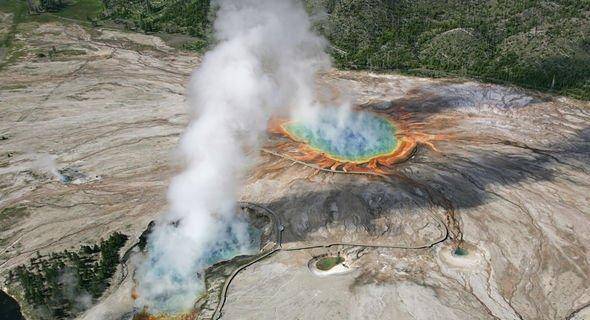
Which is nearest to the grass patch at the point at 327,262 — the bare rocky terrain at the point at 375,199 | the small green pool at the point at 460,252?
the bare rocky terrain at the point at 375,199

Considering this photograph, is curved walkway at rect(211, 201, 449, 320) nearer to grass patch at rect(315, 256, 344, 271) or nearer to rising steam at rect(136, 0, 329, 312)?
grass patch at rect(315, 256, 344, 271)

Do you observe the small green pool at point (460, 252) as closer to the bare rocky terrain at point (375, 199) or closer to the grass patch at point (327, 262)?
the bare rocky terrain at point (375, 199)

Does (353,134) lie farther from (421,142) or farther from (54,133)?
(54,133)

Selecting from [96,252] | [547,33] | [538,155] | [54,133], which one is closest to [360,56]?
[547,33]

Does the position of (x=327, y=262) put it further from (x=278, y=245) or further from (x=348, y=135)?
(x=348, y=135)

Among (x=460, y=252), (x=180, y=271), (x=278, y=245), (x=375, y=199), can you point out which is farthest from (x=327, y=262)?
(x=180, y=271)

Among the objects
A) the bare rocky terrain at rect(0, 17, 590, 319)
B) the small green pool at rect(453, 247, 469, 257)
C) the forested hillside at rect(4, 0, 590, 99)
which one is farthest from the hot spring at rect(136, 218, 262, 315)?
the forested hillside at rect(4, 0, 590, 99)
